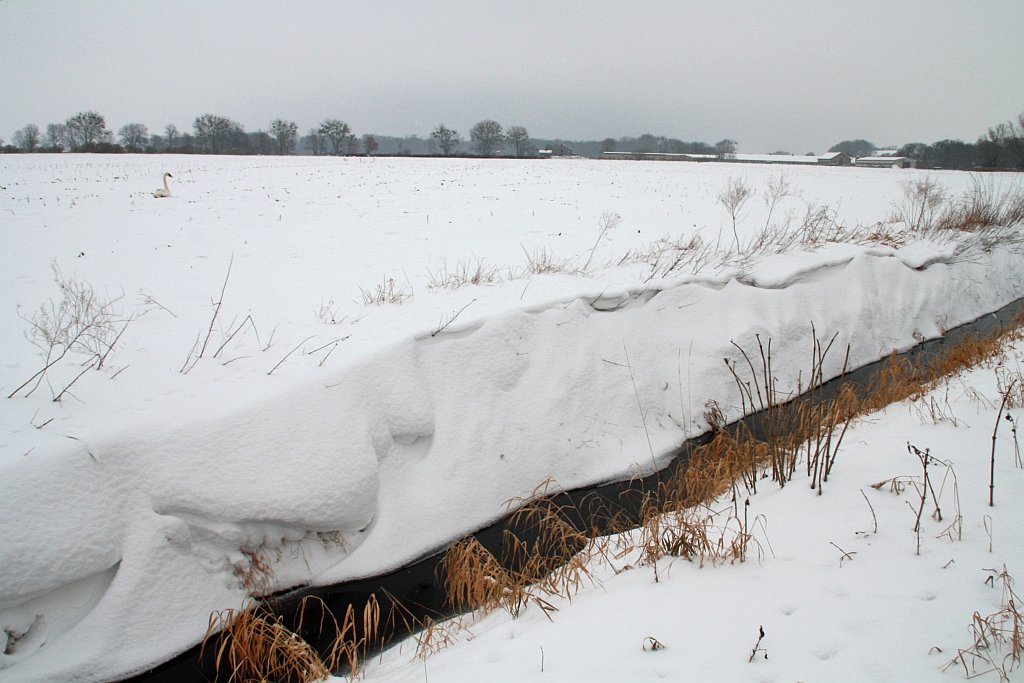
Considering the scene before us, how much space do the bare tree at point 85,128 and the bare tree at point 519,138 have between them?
34.4m

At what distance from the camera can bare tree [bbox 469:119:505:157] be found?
52.1 meters

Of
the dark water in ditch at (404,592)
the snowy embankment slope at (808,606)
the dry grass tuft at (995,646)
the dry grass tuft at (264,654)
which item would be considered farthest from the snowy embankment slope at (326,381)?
the dry grass tuft at (995,646)

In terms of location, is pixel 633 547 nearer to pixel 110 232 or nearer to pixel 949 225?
pixel 110 232

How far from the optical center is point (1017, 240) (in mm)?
12617

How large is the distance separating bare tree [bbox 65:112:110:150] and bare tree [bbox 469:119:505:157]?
3027 cm

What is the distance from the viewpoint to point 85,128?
148 ft

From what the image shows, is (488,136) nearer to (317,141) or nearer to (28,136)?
(317,141)

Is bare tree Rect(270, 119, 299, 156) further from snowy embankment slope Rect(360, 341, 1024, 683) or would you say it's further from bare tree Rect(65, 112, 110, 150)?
snowy embankment slope Rect(360, 341, 1024, 683)

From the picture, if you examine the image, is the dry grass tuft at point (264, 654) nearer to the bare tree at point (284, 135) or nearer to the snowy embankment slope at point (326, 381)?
the snowy embankment slope at point (326, 381)

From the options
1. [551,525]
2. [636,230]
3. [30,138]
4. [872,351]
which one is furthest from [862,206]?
[30,138]

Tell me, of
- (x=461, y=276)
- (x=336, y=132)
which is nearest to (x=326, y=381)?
(x=461, y=276)

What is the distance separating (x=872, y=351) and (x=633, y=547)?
7154 millimetres

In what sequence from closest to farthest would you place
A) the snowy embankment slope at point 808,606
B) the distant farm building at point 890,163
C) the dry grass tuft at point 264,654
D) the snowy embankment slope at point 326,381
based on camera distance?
the snowy embankment slope at point 808,606, the dry grass tuft at point 264,654, the snowy embankment slope at point 326,381, the distant farm building at point 890,163

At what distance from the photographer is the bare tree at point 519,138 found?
5553 centimetres
